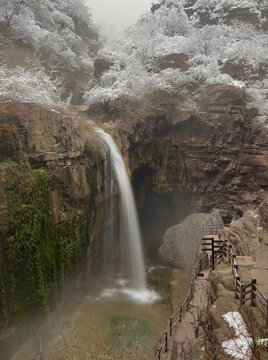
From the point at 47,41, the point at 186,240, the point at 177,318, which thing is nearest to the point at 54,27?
the point at 47,41

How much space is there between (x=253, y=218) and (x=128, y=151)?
31.6 feet

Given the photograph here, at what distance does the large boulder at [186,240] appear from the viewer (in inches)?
862

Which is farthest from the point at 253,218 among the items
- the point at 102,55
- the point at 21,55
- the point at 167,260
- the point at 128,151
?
the point at 21,55

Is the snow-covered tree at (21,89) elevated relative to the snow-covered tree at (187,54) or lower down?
lower down

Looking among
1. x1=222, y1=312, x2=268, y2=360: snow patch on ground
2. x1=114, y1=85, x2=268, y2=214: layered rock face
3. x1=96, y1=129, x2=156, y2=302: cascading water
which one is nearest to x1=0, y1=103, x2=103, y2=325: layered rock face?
x1=96, y1=129, x2=156, y2=302: cascading water

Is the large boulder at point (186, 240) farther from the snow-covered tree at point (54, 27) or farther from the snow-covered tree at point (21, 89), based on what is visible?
the snow-covered tree at point (54, 27)

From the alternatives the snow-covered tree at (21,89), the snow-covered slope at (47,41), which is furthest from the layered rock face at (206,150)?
the snow-covered slope at (47,41)

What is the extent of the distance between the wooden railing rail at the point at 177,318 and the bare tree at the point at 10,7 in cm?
2927

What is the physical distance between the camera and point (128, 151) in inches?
927

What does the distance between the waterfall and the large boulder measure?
85.1 inches

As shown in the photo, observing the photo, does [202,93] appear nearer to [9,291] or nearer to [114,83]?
[114,83]

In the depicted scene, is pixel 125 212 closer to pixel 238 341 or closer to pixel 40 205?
pixel 40 205

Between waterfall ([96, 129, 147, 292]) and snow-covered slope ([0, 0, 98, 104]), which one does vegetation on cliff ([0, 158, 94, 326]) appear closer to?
waterfall ([96, 129, 147, 292])

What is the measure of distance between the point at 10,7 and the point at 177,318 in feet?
111
